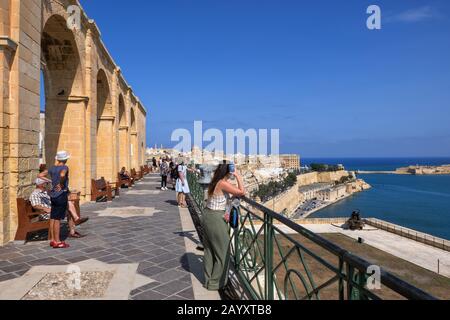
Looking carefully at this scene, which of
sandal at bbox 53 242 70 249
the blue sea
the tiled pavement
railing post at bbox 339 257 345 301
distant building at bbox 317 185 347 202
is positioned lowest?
the blue sea

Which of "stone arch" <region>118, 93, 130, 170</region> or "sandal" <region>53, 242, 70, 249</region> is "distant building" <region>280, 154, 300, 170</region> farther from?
"sandal" <region>53, 242, 70, 249</region>

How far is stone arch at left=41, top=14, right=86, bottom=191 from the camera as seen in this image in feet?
32.4

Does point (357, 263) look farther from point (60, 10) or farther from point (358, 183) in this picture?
point (358, 183)

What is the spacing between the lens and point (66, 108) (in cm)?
1002

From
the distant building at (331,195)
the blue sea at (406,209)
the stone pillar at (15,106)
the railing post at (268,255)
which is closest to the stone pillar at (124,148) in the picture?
the stone pillar at (15,106)

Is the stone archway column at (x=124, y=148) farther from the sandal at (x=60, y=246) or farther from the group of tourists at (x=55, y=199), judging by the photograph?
the sandal at (x=60, y=246)

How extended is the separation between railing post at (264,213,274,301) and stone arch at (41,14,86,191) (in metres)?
8.61

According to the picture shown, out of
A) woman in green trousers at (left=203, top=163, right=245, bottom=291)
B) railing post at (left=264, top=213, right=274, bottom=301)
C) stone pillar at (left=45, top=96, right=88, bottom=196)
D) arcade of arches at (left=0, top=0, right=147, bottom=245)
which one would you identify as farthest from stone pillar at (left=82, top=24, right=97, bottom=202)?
railing post at (left=264, top=213, right=274, bottom=301)

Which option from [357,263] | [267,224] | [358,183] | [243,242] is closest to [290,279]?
[267,224]

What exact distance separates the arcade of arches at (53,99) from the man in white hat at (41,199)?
0.87 feet

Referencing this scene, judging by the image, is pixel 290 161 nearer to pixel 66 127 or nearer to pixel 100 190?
pixel 100 190

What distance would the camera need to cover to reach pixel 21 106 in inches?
222

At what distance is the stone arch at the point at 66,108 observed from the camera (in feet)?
32.4
